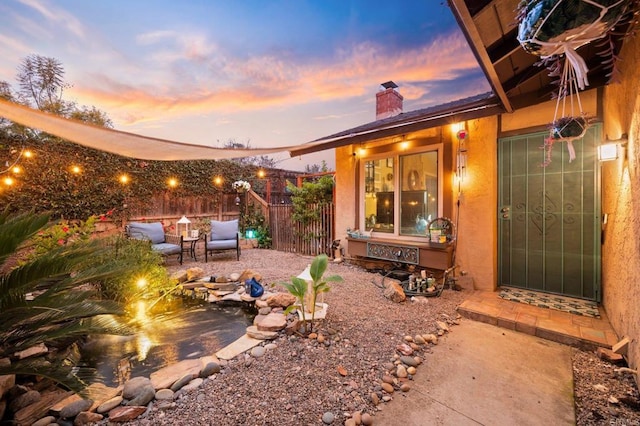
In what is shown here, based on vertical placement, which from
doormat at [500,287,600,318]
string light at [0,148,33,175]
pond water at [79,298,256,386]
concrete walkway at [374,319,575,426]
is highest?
string light at [0,148,33,175]

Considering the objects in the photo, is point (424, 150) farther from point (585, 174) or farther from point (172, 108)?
point (172, 108)

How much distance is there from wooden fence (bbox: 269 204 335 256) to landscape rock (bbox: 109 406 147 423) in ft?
15.0

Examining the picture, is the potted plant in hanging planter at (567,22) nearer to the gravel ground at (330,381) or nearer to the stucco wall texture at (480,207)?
the gravel ground at (330,381)

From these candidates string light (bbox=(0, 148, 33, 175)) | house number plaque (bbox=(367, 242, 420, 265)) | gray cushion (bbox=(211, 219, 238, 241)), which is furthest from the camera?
gray cushion (bbox=(211, 219, 238, 241))

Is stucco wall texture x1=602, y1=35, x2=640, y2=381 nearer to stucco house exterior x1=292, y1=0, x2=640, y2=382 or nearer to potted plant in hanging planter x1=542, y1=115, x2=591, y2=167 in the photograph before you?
stucco house exterior x1=292, y1=0, x2=640, y2=382

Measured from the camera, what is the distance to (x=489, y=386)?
1.79 metres

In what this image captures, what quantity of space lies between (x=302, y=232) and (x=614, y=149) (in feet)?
17.7

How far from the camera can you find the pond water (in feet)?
6.89

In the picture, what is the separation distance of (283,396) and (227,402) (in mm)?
353

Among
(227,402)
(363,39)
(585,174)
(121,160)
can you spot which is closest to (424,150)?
(585,174)

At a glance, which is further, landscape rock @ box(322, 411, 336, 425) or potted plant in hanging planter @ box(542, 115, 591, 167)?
potted plant in hanging planter @ box(542, 115, 591, 167)

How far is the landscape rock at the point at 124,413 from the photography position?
1.47 meters

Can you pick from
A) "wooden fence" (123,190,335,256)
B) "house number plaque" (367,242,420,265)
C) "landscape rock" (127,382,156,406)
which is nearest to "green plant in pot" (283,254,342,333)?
"landscape rock" (127,382,156,406)

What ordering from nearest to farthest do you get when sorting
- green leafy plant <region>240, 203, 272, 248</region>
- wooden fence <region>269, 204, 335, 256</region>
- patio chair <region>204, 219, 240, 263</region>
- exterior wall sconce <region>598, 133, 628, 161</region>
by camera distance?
exterior wall sconce <region>598, 133, 628, 161</region> < patio chair <region>204, 219, 240, 263</region> < wooden fence <region>269, 204, 335, 256</region> < green leafy plant <region>240, 203, 272, 248</region>
